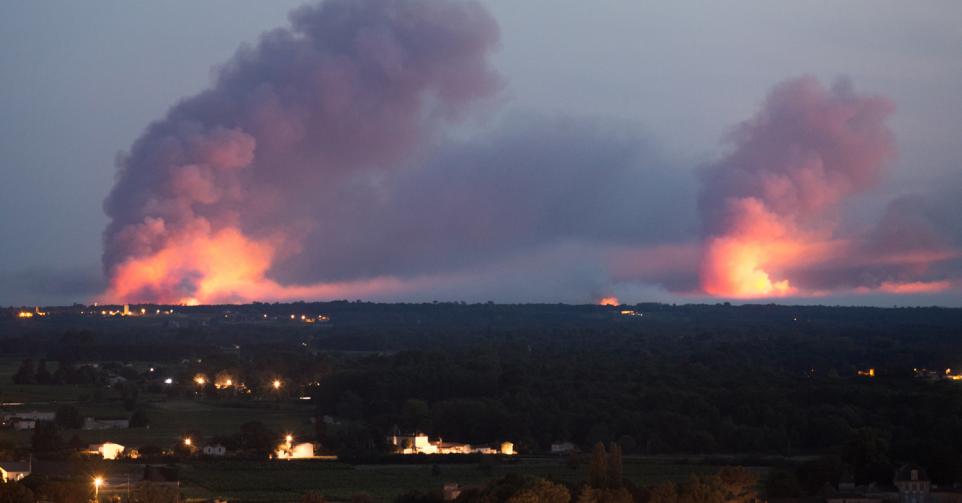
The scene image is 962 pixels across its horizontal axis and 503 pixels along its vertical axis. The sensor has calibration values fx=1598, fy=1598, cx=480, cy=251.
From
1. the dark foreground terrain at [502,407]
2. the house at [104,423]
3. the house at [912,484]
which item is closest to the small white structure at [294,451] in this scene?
the dark foreground terrain at [502,407]

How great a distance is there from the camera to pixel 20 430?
69.1 m

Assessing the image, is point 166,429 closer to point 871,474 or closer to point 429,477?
point 429,477

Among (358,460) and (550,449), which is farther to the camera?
(550,449)

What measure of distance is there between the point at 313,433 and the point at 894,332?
102510 mm

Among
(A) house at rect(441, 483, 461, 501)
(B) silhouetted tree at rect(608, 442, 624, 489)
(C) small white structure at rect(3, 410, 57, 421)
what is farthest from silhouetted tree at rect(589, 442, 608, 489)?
(C) small white structure at rect(3, 410, 57, 421)

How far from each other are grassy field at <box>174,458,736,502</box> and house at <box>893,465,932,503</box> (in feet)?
24.9

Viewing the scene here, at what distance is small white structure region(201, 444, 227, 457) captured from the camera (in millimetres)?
63678

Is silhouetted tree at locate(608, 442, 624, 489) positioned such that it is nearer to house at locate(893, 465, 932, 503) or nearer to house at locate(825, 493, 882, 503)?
house at locate(825, 493, 882, 503)

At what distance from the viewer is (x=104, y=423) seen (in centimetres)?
7506

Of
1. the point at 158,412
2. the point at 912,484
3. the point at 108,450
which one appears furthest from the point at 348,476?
the point at 158,412

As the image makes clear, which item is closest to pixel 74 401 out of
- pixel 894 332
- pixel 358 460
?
pixel 358 460

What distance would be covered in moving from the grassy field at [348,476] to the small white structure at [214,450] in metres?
2.38

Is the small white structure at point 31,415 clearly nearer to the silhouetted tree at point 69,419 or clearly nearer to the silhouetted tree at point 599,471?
the silhouetted tree at point 69,419

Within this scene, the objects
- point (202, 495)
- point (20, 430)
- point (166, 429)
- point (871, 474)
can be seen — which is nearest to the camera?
point (202, 495)
